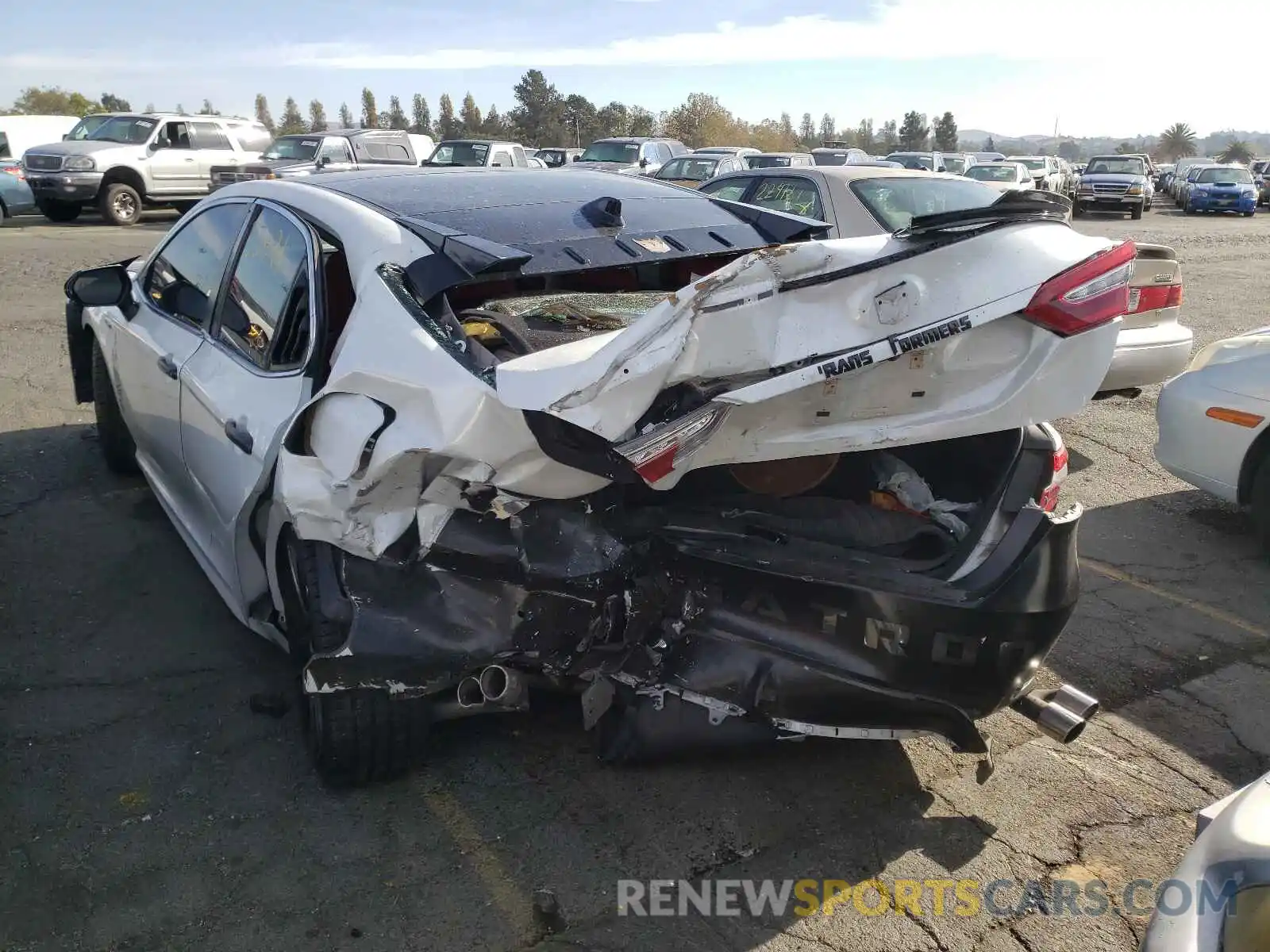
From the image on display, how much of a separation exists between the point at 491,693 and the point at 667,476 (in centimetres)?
94

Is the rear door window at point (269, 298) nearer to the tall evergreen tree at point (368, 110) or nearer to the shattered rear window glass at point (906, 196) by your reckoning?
the shattered rear window glass at point (906, 196)

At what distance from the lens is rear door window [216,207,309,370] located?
335 cm

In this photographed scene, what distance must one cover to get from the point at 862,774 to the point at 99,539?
3.78 meters

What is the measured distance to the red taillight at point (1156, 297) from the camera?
629 centimetres

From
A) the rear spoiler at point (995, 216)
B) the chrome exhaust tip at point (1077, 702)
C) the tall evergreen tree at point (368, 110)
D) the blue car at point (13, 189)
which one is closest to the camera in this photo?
the rear spoiler at point (995, 216)

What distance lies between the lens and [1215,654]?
403 cm

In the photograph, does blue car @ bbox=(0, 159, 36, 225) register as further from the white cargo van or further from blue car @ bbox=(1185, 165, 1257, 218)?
blue car @ bbox=(1185, 165, 1257, 218)

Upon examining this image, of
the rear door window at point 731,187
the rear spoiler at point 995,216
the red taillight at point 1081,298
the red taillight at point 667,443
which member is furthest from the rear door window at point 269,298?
the rear door window at point 731,187

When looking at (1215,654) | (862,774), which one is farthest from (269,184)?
(1215,654)

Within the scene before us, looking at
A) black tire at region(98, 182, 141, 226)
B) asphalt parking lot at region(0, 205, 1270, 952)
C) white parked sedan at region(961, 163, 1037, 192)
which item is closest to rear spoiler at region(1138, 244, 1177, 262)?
asphalt parking lot at region(0, 205, 1270, 952)

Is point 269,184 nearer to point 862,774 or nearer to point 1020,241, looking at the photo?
point 1020,241

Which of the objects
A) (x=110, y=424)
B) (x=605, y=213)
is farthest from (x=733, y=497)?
(x=110, y=424)

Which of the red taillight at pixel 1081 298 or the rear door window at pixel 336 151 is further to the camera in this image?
the rear door window at pixel 336 151

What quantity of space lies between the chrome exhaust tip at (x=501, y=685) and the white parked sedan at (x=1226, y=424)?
152 inches
